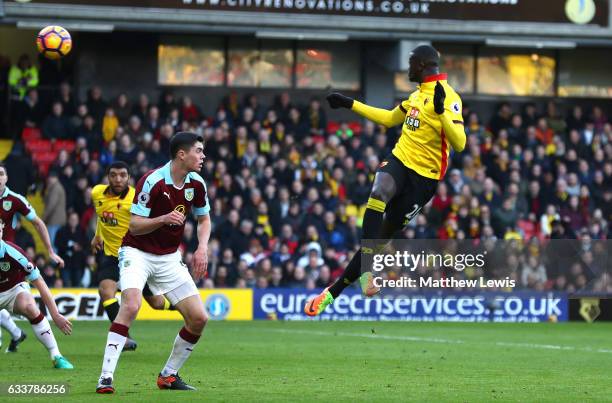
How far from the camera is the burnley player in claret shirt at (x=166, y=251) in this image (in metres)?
11.1

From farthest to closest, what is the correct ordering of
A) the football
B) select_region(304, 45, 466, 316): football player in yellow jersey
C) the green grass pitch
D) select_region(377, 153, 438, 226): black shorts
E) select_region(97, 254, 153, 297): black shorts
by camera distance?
1. the football
2. select_region(97, 254, 153, 297): black shorts
3. select_region(377, 153, 438, 226): black shorts
4. select_region(304, 45, 466, 316): football player in yellow jersey
5. the green grass pitch

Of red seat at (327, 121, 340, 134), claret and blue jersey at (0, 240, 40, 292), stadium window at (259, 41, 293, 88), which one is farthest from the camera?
stadium window at (259, 41, 293, 88)

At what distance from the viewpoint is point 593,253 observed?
81.2 feet

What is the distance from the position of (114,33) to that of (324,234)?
28.2ft

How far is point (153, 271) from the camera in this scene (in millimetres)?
11375

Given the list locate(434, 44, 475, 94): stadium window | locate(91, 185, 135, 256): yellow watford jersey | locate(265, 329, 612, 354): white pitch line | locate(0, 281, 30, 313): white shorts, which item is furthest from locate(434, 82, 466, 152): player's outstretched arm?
locate(434, 44, 475, 94): stadium window

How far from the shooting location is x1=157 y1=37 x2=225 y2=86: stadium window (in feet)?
102

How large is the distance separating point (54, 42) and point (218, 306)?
880 cm

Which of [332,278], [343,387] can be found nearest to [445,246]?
[332,278]

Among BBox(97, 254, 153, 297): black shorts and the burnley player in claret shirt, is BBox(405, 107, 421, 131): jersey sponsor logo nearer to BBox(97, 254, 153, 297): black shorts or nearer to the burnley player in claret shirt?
the burnley player in claret shirt

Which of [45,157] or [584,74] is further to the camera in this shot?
[584,74]

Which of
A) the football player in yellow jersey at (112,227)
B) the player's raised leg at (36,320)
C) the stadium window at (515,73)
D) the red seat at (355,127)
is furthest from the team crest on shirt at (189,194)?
the stadium window at (515,73)

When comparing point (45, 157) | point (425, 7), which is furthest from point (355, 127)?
point (45, 157)

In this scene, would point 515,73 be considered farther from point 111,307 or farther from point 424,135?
point 424,135
